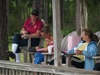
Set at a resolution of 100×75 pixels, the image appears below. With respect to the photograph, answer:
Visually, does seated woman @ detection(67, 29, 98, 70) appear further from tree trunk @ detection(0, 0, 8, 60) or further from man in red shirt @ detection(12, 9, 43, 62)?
tree trunk @ detection(0, 0, 8, 60)

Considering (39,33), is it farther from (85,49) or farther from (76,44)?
(85,49)

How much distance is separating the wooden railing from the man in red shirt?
113 cm

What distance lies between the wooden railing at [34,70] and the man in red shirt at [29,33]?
1.13m

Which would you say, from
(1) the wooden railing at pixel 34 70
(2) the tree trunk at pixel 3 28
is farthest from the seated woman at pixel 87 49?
(2) the tree trunk at pixel 3 28

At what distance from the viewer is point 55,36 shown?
699cm

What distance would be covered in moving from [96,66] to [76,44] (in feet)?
5.24

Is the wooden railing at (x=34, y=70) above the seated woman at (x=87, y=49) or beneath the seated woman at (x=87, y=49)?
beneath

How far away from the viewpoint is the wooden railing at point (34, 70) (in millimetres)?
6511

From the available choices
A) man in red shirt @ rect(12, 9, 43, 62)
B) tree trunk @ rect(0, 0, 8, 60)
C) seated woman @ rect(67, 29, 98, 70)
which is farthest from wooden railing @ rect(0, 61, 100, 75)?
tree trunk @ rect(0, 0, 8, 60)

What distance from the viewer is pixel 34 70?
24.0 feet

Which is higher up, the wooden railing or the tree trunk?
the tree trunk

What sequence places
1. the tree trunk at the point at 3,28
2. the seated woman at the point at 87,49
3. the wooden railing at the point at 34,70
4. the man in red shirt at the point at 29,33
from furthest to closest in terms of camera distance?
the tree trunk at the point at 3,28 → the man in red shirt at the point at 29,33 → the seated woman at the point at 87,49 → the wooden railing at the point at 34,70

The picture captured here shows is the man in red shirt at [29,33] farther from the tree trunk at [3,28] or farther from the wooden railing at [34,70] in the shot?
the tree trunk at [3,28]

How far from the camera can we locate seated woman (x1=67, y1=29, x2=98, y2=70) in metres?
6.96
